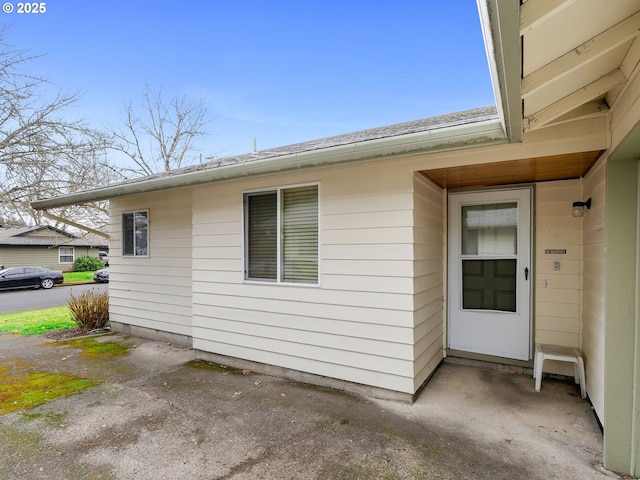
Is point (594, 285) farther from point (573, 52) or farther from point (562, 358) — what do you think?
point (573, 52)

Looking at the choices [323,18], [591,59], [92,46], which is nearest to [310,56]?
[323,18]

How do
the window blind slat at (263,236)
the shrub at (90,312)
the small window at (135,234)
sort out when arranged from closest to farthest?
1. the window blind slat at (263,236)
2. the small window at (135,234)
3. the shrub at (90,312)

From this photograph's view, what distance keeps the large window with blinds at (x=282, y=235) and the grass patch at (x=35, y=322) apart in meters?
5.59

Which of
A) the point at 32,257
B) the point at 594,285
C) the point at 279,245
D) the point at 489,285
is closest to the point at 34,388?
the point at 279,245

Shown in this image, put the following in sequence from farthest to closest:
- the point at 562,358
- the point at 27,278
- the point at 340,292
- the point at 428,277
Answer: the point at 27,278 → the point at 428,277 → the point at 340,292 → the point at 562,358

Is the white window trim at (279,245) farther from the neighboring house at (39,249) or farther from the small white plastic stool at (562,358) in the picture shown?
the neighboring house at (39,249)

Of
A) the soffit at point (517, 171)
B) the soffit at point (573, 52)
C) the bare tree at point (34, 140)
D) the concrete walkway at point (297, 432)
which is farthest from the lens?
the bare tree at point (34, 140)

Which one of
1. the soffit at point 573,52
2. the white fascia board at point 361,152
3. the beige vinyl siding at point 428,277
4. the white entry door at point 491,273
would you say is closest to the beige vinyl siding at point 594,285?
the white entry door at point 491,273

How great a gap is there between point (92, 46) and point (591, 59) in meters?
10.4

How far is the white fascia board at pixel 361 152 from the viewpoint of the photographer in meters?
2.56

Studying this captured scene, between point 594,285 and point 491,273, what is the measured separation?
4.07 ft

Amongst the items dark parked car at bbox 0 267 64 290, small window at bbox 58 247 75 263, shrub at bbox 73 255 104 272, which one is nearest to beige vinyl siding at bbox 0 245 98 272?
small window at bbox 58 247 75 263

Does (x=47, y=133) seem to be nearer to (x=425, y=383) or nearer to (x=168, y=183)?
(x=168, y=183)

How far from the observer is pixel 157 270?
5984 mm
